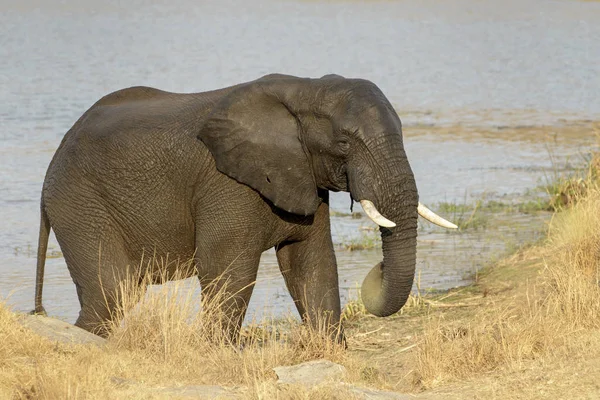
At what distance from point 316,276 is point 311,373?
166cm

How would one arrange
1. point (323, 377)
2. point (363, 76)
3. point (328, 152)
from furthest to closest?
1. point (363, 76)
2. point (328, 152)
3. point (323, 377)

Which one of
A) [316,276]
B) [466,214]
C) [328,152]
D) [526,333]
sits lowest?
[466,214]

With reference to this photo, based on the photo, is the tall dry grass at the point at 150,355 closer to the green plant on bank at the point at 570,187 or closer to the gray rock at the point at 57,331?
the gray rock at the point at 57,331

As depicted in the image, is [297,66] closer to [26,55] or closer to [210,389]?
[26,55]

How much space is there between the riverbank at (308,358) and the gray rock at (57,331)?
0.11 m

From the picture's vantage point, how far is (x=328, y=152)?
825 cm

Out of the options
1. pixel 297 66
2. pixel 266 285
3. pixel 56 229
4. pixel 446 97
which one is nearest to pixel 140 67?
pixel 297 66

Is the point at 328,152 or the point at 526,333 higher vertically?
the point at 328,152

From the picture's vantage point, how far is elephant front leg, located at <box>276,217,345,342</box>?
889cm

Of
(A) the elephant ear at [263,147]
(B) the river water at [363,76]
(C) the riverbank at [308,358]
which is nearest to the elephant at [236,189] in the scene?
(A) the elephant ear at [263,147]

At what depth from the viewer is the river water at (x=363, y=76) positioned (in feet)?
43.9

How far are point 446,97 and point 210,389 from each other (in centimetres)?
1936

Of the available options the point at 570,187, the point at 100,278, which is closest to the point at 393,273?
the point at 100,278

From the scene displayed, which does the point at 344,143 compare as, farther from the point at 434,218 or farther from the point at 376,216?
the point at 434,218
